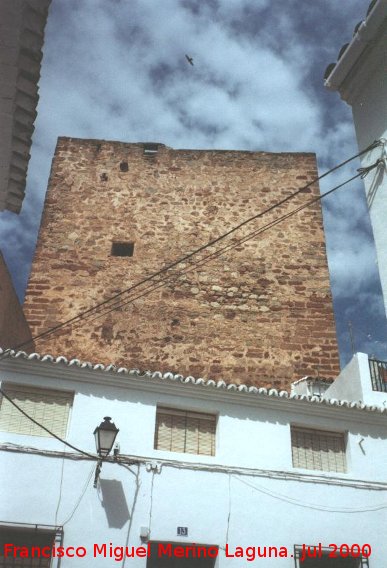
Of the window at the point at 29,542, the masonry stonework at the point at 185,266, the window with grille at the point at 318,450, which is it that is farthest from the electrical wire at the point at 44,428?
the masonry stonework at the point at 185,266

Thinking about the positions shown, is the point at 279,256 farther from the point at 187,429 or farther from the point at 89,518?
the point at 89,518

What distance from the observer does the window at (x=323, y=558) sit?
276 inches

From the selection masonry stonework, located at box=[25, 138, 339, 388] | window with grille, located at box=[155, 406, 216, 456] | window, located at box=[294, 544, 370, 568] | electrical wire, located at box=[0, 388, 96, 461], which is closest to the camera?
electrical wire, located at box=[0, 388, 96, 461]

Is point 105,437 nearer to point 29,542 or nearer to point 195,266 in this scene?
point 29,542

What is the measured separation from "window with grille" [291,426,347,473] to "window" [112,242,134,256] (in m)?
6.04

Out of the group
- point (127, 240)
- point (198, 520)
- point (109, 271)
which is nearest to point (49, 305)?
point (109, 271)

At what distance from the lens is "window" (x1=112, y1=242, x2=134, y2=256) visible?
1259 centimetres

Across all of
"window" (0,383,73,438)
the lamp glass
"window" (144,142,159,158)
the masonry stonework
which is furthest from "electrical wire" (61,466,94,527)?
"window" (144,142,159,158)

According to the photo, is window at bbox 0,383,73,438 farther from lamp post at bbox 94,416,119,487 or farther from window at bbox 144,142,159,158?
window at bbox 144,142,159,158

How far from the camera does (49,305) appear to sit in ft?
38.5

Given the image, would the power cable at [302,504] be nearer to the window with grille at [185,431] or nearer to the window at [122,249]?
the window with grille at [185,431]

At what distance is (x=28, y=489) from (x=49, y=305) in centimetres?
561

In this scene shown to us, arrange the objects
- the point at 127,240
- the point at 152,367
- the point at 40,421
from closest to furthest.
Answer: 1. the point at 40,421
2. the point at 152,367
3. the point at 127,240

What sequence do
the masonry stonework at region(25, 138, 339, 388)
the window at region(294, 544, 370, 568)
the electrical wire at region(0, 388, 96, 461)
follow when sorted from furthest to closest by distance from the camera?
the masonry stonework at region(25, 138, 339, 388), the window at region(294, 544, 370, 568), the electrical wire at region(0, 388, 96, 461)
